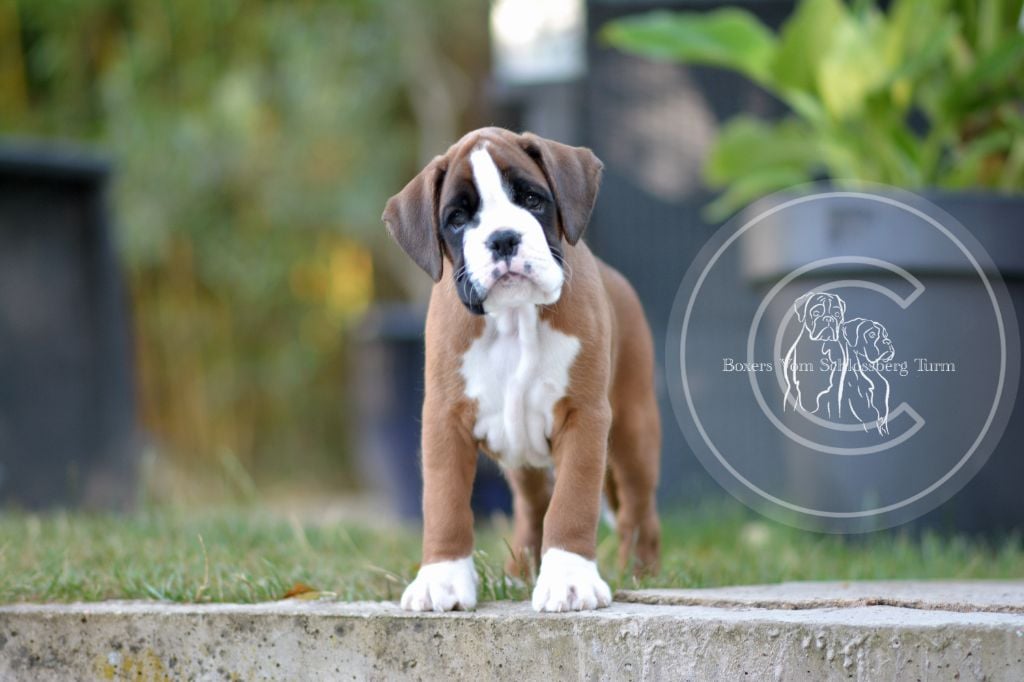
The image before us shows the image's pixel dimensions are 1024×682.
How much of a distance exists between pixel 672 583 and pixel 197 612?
89 cm

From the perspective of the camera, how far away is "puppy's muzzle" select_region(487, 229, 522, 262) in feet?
6.48

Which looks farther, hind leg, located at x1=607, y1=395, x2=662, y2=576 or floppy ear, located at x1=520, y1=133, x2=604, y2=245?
hind leg, located at x1=607, y1=395, x2=662, y2=576

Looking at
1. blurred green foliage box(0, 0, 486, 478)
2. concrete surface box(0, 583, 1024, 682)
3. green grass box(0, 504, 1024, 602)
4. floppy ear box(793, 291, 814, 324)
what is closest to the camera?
concrete surface box(0, 583, 1024, 682)

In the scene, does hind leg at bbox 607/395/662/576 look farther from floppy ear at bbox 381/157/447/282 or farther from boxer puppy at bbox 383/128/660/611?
floppy ear at bbox 381/157/447/282

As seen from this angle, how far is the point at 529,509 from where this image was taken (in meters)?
2.56

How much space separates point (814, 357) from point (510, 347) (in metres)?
1.02

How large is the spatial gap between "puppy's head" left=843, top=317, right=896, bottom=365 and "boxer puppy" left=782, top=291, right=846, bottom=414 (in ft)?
0.11

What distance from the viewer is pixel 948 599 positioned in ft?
6.91

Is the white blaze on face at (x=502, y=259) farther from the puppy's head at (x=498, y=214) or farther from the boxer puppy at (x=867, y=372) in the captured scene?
the boxer puppy at (x=867, y=372)

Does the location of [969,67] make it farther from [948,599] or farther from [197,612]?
[197,612]

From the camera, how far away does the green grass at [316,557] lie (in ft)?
7.63

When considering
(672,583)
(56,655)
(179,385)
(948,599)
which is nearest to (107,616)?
(56,655)

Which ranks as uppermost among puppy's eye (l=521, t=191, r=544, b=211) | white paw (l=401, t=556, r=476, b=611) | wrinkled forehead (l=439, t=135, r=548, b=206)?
wrinkled forehead (l=439, t=135, r=548, b=206)

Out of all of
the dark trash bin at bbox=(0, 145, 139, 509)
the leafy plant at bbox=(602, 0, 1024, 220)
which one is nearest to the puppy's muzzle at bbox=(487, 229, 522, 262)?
the leafy plant at bbox=(602, 0, 1024, 220)
